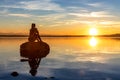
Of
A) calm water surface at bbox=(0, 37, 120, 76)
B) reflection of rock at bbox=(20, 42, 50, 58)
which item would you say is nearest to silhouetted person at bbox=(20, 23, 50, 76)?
reflection of rock at bbox=(20, 42, 50, 58)

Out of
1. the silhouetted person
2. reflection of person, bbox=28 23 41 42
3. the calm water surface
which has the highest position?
reflection of person, bbox=28 23 41 42

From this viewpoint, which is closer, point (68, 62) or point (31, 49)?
point (68, 62)

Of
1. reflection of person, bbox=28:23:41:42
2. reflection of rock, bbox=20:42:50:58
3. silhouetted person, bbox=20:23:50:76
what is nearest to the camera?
reflection of person, bbox=28:23:41:42

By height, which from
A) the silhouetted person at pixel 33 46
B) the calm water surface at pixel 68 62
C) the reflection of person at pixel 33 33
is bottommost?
the calm water surface at pixel 68 62

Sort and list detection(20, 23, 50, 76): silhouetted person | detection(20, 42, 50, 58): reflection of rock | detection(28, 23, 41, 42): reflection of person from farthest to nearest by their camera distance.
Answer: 1. detection(20, 42, 50, 58): reflection of rock
2. detection(20, 23, 50, 76): silhouetted person
3. detection(28, 23, 41, 42): reflection of person

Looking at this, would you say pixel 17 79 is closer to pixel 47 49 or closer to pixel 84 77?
pixel 84 77

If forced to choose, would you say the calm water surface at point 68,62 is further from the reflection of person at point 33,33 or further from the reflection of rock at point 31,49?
the reflection of person at point 33,33

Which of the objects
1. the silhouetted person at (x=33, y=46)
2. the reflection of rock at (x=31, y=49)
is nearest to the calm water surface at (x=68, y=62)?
the reflection of rock at (x=31, y=49)

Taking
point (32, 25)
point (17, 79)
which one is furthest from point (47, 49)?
point (17, 79)

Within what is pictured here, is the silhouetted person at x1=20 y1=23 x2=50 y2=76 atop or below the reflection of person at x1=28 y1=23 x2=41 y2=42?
Answer: below

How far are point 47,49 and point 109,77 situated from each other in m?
23.6

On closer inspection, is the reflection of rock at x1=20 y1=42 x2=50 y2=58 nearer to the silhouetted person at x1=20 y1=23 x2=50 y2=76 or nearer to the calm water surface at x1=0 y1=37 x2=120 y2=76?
the silhouetted person at x1=20 y1=23 x2=50 y2=76

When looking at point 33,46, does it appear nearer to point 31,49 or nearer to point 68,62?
point 31,49

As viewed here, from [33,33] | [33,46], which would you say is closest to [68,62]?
[33,33]
